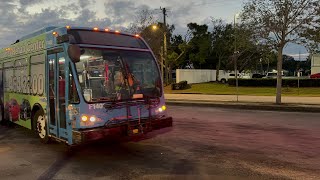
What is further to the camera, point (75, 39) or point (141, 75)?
point (141, 75)

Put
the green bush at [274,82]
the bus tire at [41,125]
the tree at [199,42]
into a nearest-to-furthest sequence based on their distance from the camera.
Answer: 1. the bus tire at [41,125]
2. the green bush at [274,82]
3. the tree at [199,42]

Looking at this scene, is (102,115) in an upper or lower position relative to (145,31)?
lower

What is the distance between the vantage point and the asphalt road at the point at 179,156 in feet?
22.3

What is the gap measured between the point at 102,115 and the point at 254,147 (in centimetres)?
377

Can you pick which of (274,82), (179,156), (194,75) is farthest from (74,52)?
(194,75)

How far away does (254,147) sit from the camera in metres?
9.01

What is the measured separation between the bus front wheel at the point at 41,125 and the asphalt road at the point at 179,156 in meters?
0.24

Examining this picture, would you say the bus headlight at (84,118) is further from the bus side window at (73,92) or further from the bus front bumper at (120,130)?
the bus side window at (73,92)

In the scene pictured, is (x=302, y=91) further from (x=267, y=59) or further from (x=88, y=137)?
(x=88, y=137)

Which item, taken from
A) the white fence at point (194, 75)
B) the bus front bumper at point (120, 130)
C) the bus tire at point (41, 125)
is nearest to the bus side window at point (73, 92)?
the bus front bumper at point (120, 130)

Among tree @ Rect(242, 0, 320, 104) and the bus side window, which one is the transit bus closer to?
the bus side window

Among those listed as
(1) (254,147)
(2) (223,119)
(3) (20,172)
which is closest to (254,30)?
(2) (223,119)

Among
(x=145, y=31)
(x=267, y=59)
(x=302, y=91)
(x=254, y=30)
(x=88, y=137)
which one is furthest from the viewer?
(x=145, y=31)

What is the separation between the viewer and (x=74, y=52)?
292 inches
